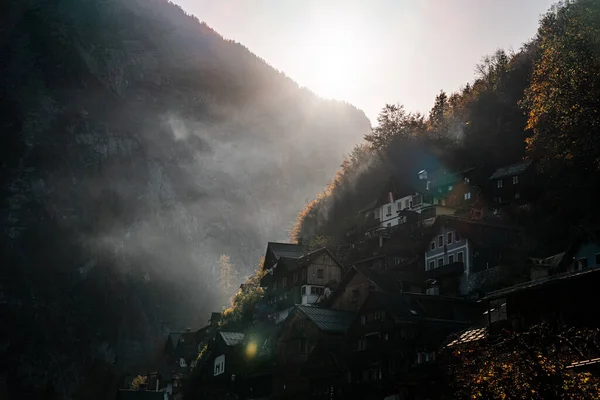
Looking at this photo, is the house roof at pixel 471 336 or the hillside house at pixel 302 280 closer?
the house roof at pixel 471 336

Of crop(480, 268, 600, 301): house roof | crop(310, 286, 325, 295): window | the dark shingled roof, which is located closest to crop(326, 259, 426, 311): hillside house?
crop(310, 286, 325, 295): window

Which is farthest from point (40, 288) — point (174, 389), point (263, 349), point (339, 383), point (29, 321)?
point (339, 383)

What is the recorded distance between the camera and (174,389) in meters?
84.6

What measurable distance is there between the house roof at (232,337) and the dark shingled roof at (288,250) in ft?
40.9

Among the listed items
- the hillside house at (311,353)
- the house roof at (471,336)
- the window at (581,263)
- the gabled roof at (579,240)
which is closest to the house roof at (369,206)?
the hillside house at (311,353)

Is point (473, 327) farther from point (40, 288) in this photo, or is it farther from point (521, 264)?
point (40, 288)

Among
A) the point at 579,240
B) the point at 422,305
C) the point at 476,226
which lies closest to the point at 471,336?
the point at 422,305

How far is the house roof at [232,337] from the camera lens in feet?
231

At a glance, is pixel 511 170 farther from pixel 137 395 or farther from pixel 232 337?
pixel 137 395

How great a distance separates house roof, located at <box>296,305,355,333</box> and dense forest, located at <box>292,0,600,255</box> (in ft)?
52.6

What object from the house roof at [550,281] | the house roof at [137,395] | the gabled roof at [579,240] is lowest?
the house roof at [137,395]

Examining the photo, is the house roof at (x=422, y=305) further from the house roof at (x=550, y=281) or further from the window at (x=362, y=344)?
the house roof at (x=550, y=281)

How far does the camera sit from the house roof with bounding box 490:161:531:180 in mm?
67100

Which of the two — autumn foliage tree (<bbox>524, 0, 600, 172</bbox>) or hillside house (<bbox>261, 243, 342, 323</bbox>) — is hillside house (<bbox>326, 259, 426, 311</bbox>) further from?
autumn foliage tree (<bbox>524, 0, 600, 172</bbox>)
